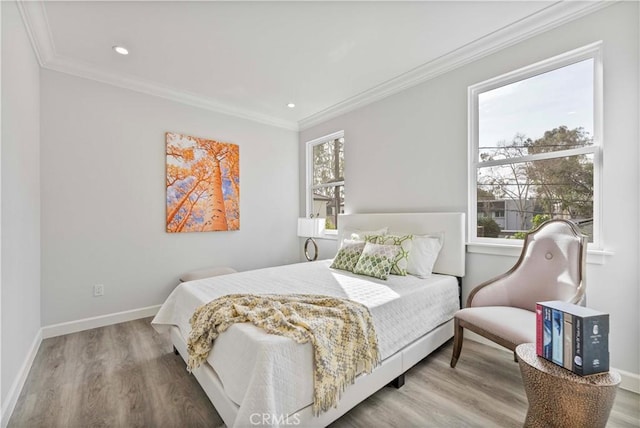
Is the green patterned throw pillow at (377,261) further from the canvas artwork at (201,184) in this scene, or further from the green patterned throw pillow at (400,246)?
the canvas artwork at (201,184)

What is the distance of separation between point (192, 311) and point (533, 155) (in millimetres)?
2943

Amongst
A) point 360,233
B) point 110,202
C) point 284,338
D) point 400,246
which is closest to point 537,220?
point 400,246

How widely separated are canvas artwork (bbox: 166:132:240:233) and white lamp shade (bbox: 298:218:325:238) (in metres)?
0.93

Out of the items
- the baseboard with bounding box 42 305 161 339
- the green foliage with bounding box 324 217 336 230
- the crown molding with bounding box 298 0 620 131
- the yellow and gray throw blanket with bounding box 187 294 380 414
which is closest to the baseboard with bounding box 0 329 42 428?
the baseboard with bounding box 42 305 161 339

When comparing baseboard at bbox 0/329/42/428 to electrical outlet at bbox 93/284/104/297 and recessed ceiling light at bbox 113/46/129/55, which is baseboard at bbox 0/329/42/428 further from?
recessed ceiling light at bbox 113/46/129/55

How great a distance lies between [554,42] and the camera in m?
2.20

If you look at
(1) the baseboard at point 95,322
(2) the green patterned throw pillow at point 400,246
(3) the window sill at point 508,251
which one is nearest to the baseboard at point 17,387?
(1) the baseboard at point 95,322

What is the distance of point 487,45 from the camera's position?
2502 millimetres

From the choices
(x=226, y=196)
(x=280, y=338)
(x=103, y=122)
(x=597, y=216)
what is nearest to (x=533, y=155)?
(x=597, y=216)

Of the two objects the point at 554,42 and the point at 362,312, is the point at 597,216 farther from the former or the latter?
the point at 362,312

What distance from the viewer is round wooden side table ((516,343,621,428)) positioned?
120 cm

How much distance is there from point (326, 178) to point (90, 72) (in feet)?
9.94

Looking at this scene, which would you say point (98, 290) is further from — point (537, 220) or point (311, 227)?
point (537, 220)

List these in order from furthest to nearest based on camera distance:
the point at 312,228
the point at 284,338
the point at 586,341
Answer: the point at 312,228 < the point at 284,338 < the point at 586,341
